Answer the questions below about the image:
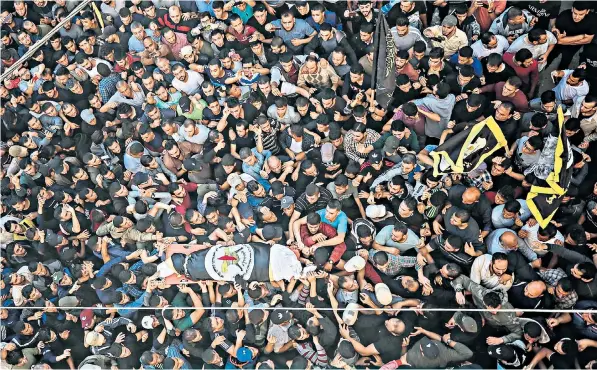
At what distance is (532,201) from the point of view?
4336 mm

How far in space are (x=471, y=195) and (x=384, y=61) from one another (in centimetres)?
121

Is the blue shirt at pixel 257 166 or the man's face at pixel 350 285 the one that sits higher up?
the blue shirt at pixel 257 166

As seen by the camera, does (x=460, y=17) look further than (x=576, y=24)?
Yes

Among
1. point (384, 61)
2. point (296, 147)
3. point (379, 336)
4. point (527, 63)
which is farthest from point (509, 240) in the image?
point (296, 147)

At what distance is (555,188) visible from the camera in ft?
14.2

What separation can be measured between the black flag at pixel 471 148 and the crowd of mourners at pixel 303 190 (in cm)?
10

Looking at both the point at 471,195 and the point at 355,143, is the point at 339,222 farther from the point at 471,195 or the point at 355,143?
the point at 471,195

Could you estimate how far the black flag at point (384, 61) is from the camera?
4.66 metres

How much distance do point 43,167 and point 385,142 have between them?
9.59 feet

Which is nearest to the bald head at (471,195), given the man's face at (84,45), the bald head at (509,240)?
the bald head at (509,240)

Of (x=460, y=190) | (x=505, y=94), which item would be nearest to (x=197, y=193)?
(x=460, y=190)

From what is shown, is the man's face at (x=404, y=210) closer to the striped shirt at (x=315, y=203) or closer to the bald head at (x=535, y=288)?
the striped shirt at (x=315, y=203)

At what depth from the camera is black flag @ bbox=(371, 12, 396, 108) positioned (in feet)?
15.3

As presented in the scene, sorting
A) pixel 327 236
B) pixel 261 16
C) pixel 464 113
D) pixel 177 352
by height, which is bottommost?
pixel 177 352
